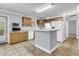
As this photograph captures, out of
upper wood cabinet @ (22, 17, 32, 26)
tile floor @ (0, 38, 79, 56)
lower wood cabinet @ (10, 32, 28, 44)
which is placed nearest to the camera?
tile floor @ (0, 38, 79, 56)

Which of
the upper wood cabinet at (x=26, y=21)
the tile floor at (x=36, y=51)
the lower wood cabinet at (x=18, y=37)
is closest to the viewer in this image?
the tile floor at (x=36, y=51)

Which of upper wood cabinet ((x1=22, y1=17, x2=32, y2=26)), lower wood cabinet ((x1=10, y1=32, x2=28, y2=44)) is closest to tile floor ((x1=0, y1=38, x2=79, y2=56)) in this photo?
lower wood cabinet ((x1=10, y1=32, x2=28, y2=44))

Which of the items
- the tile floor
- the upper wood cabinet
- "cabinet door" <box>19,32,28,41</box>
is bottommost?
the tile floor

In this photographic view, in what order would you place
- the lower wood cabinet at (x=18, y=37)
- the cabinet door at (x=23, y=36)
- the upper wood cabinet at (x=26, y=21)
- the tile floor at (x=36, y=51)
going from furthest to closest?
the upper wood cabinet at (x=26, y=21), the cabinet door at (x=23, y=36), the lower wood cabinet at (x=18, y=37), the tile floor at (x=36, y=51)

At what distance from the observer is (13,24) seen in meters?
3.67

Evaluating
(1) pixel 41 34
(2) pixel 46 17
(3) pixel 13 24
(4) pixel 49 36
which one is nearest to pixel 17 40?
(3) pixel 13 24

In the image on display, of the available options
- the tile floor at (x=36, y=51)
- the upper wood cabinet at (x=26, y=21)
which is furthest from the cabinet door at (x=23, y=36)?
the tile floor at (x=36, y=51)

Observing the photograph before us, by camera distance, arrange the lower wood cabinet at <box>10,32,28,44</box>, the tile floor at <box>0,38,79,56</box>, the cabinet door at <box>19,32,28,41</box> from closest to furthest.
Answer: the tile floor at <box>0,38,79,56</box>
the lower wood cabinet at <box>10,32,28,44</box>
the cabinet door at <box>19,32,28,41</box>

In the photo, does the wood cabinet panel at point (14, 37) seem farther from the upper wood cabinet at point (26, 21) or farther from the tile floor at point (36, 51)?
the tile floor at point (36, 51)

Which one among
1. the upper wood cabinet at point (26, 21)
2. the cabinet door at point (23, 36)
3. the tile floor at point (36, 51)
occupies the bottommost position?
the tile floor at point (36, 51)

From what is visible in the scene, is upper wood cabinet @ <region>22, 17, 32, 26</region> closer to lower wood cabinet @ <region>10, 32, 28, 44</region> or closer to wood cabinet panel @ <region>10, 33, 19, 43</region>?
lower wood cabinet @ <region>10, 32, 28, 44</region>

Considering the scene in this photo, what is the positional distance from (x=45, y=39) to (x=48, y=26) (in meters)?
0.57

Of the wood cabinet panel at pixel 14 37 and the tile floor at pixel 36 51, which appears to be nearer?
the tile floor at pixel 36 51

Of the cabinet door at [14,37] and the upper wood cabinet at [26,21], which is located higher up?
the upper wood cabinet at [26,21]
